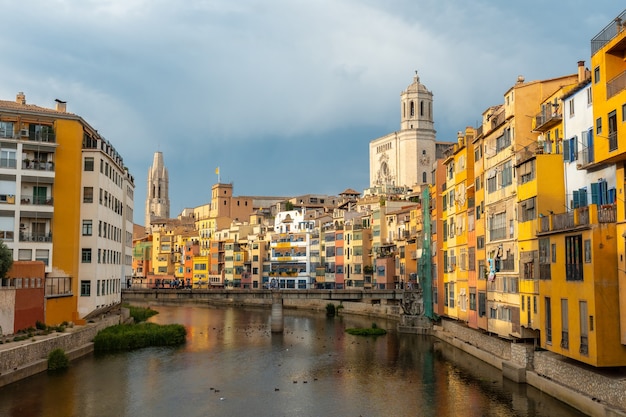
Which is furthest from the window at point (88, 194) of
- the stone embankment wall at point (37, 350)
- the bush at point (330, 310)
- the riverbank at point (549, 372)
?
→ the bush at point (330, 310)

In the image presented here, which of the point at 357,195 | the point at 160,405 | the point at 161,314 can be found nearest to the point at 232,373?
the point at 160,405

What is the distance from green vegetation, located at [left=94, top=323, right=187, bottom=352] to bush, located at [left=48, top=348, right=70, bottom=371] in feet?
33.7

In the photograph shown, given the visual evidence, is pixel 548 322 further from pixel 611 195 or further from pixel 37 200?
pixel 37 200

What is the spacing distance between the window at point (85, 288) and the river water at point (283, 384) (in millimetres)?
7053

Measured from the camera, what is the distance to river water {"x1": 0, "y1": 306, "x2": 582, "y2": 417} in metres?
37.0

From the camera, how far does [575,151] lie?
36.9m

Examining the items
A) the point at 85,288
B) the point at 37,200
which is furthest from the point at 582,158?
the point at 37,200

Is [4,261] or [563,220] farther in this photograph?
[4,261]

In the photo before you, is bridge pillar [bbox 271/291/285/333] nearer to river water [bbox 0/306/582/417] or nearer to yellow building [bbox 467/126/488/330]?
river water [bbox 0/306/582/417]

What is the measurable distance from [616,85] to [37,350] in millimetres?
37693

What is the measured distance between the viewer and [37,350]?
45188mm

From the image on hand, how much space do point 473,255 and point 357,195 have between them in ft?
350

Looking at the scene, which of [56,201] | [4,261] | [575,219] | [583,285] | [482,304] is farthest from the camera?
[56,201]

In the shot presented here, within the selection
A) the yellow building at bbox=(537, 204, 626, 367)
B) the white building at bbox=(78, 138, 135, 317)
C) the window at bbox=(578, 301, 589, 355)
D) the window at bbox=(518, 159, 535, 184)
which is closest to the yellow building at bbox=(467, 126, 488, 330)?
the window at bbox=(518, 159, 535, 184)
